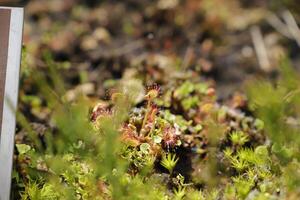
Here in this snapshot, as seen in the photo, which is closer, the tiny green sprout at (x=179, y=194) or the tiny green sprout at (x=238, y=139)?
the tiny green sprout at (x=179, y=194)

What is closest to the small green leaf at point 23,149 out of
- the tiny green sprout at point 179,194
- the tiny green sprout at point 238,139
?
the tiny green sprout at point 179,194

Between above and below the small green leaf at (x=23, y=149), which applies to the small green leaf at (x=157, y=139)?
above

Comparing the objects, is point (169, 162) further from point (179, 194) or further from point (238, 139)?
point (238, 139)

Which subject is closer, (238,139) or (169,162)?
(169,162)

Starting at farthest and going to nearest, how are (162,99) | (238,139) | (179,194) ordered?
(162,99) < (238,139) < (179,194)

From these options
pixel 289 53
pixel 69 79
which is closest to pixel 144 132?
pixel 69 79

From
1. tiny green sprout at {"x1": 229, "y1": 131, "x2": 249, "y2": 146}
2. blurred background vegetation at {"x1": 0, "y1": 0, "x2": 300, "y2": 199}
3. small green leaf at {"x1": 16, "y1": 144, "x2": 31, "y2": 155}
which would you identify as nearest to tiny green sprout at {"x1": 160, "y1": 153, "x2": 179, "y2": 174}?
blurred background vegetation at {"x1": 0, "y1": 0, "x2": 300, "y2": 199}

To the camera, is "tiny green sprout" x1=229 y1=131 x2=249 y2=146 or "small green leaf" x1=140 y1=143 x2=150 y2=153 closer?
"small green leaf" x1=140 y1=143 x2=150 y2=153

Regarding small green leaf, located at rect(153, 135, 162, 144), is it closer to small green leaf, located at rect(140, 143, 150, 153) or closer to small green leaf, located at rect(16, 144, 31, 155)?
small green leaf, located at rect(140, 143, 150, 153)

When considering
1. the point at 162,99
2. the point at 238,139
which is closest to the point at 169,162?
the point at 238,139

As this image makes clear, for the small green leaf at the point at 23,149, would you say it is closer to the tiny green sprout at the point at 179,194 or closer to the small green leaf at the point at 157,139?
the small green leaf at the point at 157,139

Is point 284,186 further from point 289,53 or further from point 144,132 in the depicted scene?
point 289,53

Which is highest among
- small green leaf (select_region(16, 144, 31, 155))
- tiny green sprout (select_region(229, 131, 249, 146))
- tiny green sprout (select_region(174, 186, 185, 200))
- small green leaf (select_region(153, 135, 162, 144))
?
small green leaf (select_region(153, 135, 162, 144))

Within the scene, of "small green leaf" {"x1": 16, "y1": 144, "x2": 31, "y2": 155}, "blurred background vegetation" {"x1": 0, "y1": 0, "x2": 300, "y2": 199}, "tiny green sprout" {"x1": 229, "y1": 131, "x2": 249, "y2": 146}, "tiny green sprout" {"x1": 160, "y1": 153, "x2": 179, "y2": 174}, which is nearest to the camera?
"blurred background vegetation" {"x1": 0, "y1": 0, "x2": 300, "y2": 199}
